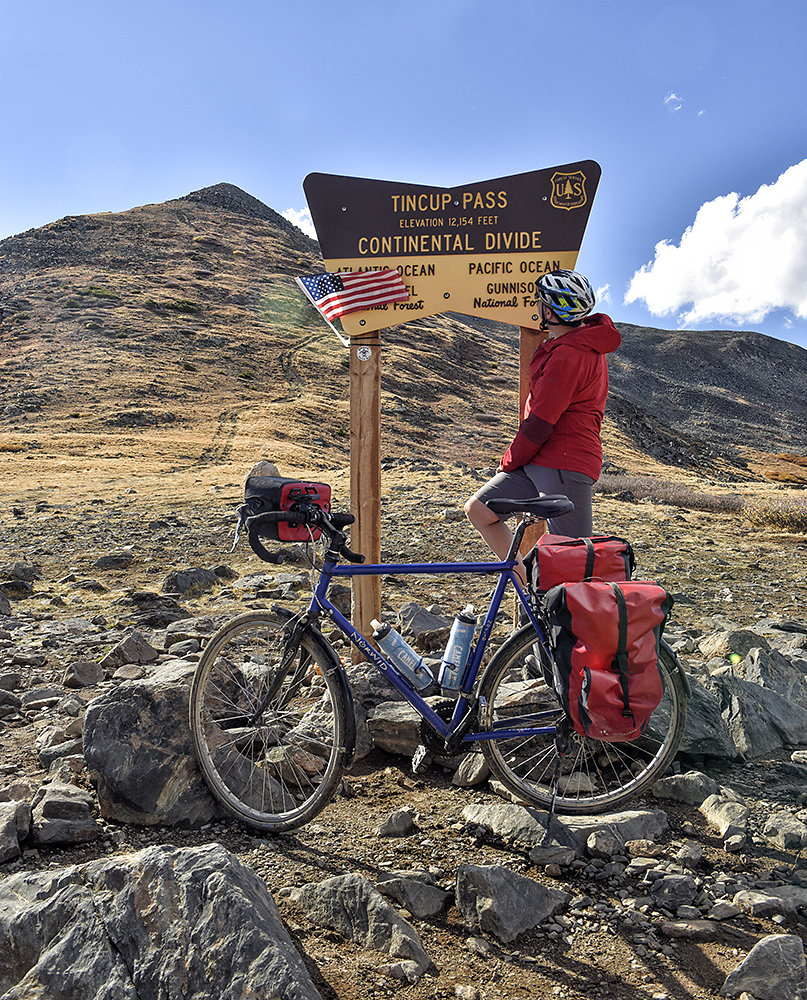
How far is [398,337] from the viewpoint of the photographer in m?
64.2

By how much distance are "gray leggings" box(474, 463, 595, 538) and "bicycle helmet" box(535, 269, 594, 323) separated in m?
0.83

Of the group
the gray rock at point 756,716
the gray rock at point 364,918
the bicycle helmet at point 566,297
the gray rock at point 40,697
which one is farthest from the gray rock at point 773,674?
the gray rock at point 40,697

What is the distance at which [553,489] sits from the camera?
4031 millimetres

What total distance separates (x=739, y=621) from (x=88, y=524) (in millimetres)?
9306

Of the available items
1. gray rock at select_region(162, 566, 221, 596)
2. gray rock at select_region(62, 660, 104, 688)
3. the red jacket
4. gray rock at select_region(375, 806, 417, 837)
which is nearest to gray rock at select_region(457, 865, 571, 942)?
gray rock at select_region(375, 806, 417, 837)

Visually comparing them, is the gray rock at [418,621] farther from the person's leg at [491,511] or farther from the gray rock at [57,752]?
the gray rock at [57,752]

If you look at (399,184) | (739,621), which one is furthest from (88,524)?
(739,621)

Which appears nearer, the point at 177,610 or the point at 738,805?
the point at 738,805

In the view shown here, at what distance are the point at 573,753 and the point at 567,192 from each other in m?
3.65

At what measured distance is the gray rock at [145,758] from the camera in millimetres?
3246

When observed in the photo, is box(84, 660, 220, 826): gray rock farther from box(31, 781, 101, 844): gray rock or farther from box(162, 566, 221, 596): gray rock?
box(162, 566, 221, 596): gray rock

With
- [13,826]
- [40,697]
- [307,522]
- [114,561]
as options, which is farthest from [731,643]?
[114,561]

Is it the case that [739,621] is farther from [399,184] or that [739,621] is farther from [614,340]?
[399,184]

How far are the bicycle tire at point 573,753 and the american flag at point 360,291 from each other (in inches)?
109
